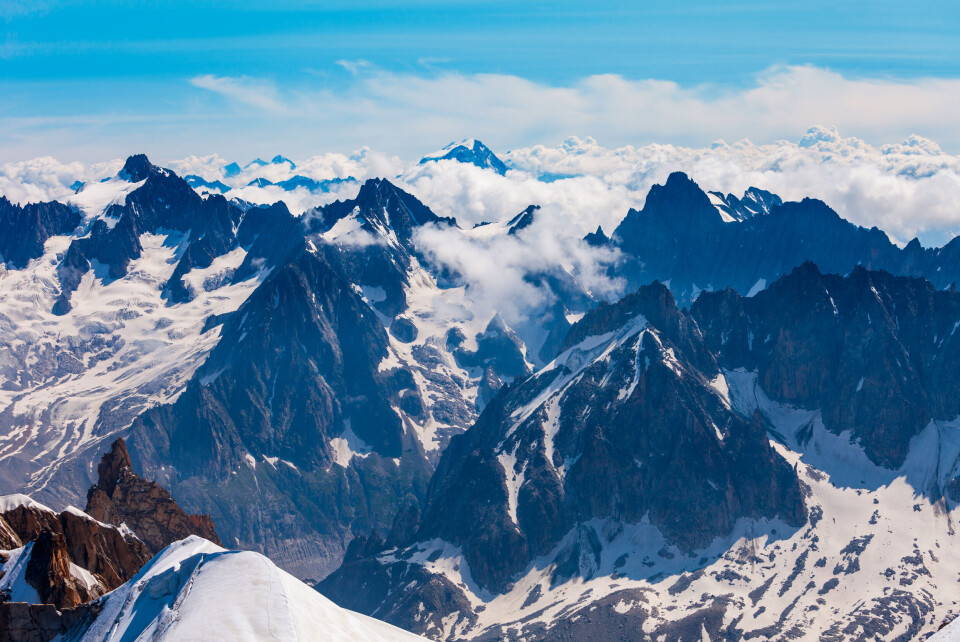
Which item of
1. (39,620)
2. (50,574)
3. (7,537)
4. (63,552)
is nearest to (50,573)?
(50,574)

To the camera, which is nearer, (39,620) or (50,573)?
(39,620)

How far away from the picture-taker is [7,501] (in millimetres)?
157125

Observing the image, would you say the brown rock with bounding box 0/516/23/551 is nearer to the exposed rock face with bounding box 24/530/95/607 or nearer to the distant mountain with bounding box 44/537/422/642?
the exposed rock face with bounding box 24/530/95/607

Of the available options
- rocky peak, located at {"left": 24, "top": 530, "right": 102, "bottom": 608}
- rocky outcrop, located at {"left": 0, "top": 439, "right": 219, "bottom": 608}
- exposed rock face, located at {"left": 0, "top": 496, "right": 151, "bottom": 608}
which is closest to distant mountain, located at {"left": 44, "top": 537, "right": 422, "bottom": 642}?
rocky peak, located at {"left": 24, "top": 530, "right": 102, "bottom": 608}

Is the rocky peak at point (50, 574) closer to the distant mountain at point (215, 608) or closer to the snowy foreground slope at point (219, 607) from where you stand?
the distant mountain at point (215, 608)

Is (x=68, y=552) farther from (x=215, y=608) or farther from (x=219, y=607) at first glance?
(x=219, y=607)

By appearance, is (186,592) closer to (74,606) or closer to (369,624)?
(74,606)

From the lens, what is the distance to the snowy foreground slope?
10238 cm

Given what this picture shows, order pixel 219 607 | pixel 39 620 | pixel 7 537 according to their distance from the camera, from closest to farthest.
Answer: pixel 219 607 < pixel 39 620 < pixel 7 537

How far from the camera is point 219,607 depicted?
347 ft

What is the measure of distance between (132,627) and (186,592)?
7911mm

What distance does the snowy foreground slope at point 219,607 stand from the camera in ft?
336

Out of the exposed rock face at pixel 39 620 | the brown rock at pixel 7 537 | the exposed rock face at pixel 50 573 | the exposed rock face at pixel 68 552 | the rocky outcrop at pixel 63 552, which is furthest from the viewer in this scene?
the brown rock at pixel 7 537

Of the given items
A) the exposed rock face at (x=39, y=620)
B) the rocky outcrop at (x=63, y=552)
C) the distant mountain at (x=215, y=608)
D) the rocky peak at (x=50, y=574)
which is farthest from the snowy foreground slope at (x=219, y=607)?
the rocky outcrop at (x=63, y=552)
